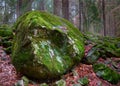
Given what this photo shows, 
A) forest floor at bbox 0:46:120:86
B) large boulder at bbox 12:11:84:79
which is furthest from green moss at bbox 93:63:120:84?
large boulder at bbox 12:11:84:79

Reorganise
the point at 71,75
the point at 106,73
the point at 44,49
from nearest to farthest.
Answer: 1. the point at 44,49
2. the point at 71,75
3. the point at 106,73

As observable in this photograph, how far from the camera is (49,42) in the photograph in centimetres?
650

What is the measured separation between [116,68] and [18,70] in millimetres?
3004

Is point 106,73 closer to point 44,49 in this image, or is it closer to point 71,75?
point 71,75

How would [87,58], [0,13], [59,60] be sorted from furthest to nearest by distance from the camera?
[0,13] < [87,58] < [59,60]

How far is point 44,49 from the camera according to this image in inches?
245

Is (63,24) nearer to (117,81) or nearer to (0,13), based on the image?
(117,81)

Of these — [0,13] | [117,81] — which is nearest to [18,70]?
[117,81]

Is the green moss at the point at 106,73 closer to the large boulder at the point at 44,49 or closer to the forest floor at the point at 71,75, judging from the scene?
the forest floor at the point at 71,75

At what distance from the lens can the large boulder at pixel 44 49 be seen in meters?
5.96

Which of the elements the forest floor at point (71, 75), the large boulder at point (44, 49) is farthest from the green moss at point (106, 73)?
the large boulder at point (44, 49)

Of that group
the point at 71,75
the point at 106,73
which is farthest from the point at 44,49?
the point at 106,73

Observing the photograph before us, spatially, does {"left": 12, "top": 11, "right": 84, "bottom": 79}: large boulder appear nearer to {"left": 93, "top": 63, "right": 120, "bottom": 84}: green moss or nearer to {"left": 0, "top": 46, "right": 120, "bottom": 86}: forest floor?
{"left": 0, "top": 46, "right": 120, "bottom": 86}: forest floor

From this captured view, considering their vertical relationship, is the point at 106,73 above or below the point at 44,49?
below
